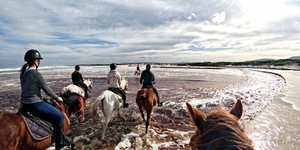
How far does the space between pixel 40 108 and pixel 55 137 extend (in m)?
0.80

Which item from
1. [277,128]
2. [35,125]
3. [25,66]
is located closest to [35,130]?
[35,125]

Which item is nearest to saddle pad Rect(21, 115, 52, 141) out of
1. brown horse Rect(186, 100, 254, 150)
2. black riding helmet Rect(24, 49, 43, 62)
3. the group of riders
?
the group of riders

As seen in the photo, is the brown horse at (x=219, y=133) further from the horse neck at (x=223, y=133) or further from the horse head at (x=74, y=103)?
the horse head at (x=74, y=103)

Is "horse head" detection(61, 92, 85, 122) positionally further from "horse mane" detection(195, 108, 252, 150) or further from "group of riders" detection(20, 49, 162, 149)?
"horse mane" detection(195, 108, 252, 150)

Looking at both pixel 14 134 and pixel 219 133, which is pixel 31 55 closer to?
pixel 14 134

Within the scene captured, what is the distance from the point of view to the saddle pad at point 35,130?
308 cm

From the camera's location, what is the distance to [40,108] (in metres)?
3.30

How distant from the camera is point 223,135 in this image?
1.24 meters

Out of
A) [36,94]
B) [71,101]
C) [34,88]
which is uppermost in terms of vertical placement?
[34,88]

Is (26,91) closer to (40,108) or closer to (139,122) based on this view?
(40,108)

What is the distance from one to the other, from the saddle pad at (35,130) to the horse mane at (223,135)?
10.7ft

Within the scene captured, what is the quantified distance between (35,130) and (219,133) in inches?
138

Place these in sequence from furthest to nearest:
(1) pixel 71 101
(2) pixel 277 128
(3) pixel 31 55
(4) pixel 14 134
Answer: (1) pixel 71 101, (2) pixel 277 128, (3) pixel 31 55, (4) pixel 14 134

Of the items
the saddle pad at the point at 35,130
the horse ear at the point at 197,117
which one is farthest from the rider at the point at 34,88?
the horse ear at the point at 197,117
